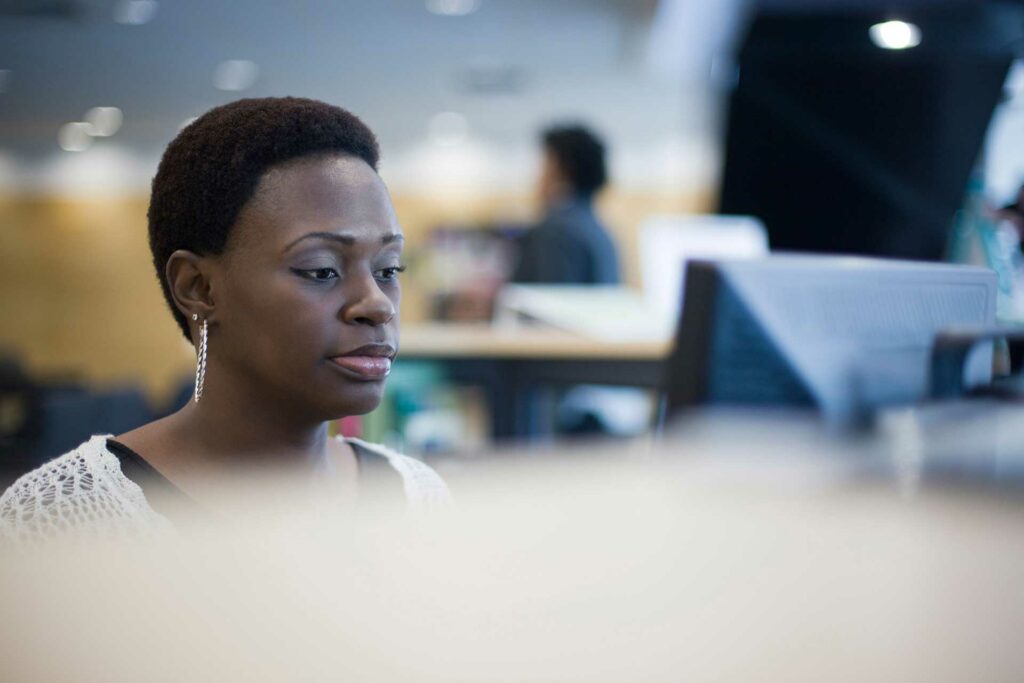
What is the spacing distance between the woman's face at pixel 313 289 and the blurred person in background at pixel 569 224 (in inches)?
65.7

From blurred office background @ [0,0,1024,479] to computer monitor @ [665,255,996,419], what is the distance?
0.48 feet

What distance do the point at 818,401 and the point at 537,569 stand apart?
189 mm

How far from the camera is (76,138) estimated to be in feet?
3.02

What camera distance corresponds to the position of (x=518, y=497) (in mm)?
241

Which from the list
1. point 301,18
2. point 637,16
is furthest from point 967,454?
point 637,16

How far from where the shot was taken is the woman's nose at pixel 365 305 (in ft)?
1.36

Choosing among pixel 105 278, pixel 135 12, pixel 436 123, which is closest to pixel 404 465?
pixel 105 278

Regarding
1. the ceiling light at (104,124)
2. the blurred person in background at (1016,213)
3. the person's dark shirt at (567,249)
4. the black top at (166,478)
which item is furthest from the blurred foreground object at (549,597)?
the person's dark shirt at (567,249)

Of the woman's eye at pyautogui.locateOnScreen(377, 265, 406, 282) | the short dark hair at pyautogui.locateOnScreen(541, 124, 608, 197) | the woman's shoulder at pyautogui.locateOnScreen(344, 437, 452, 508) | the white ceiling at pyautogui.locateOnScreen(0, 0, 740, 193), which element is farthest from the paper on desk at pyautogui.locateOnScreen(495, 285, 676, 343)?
the woman's eye at pyautogui.locateOnScreen(377, 265, 406, 282)

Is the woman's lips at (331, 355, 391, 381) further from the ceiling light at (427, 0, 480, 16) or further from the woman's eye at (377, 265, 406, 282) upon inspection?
the ceiling light at (427, 0, 480, 16)

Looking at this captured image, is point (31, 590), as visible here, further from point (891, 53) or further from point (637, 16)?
point (637, 16)

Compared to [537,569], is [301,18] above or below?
above

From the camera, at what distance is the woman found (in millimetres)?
406

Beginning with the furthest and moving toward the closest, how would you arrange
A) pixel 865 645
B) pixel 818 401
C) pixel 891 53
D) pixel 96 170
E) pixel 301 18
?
pixel 301 18, pixel 891 53, pixel 96 170, pixel 818 401, pixel 865 645
